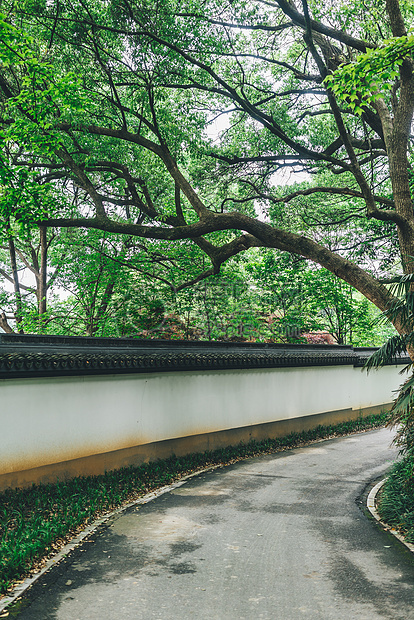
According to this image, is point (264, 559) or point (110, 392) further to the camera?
point (110, 392)

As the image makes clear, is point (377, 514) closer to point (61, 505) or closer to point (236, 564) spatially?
point (236, 564)

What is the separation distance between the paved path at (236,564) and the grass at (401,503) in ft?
0.87

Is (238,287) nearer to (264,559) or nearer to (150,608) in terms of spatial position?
(264,559)

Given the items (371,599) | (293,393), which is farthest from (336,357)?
(371,599)

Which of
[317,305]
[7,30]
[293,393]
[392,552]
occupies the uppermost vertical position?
[7,30]

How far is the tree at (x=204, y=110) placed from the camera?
8.52 m

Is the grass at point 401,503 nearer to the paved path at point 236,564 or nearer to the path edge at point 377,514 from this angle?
the path edge at point 377,514

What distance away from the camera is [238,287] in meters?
15.0

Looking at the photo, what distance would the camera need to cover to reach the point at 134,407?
8.48 metres

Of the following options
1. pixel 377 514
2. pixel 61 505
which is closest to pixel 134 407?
pixel 61 505

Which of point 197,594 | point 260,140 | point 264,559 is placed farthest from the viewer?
point 260,140

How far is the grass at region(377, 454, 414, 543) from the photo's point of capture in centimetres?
621

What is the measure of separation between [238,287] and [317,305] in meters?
3.78

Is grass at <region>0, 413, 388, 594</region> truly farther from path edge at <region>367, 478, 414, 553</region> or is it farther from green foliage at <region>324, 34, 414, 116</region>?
green foliage at <region>324, 34, 414, 116</region>
